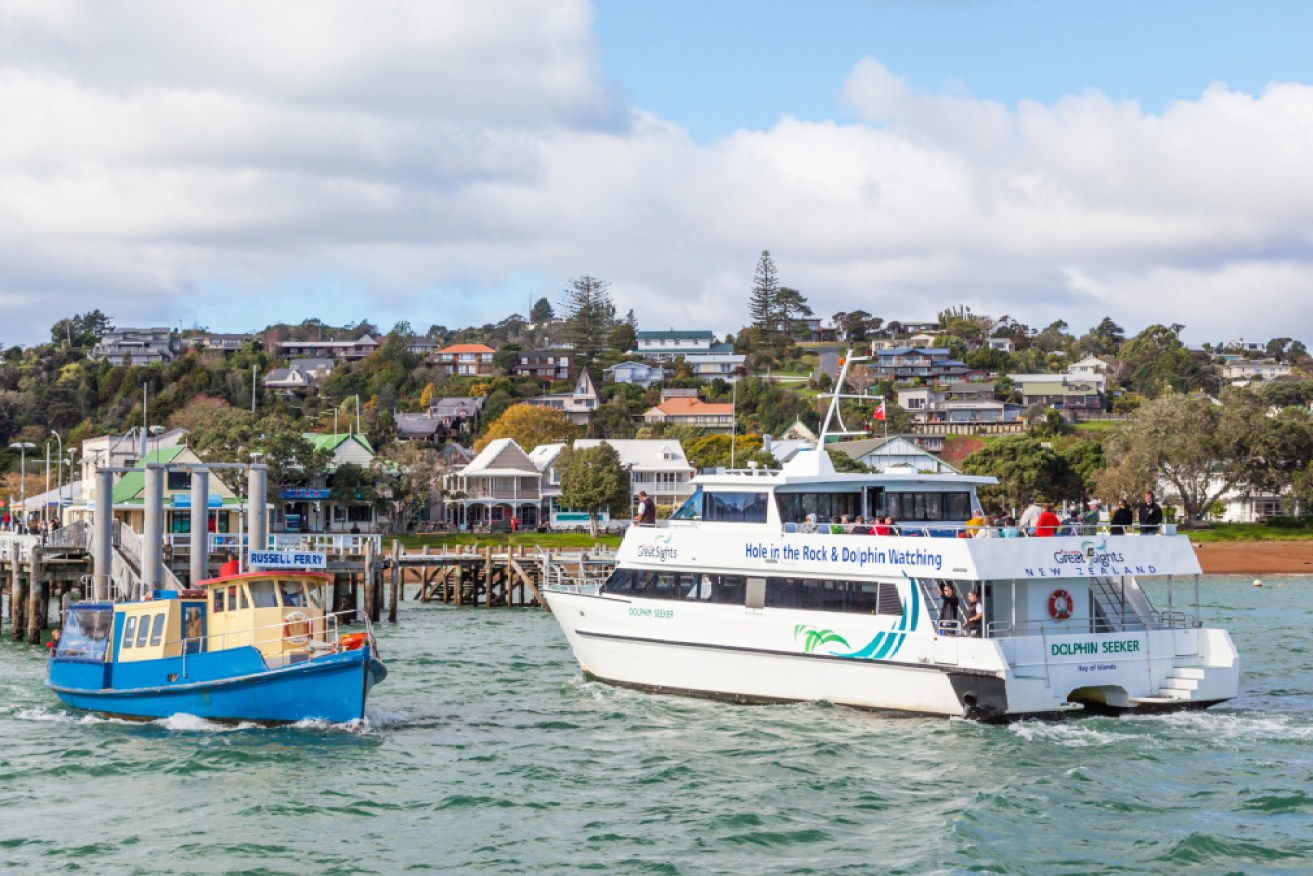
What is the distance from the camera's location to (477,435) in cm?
14075

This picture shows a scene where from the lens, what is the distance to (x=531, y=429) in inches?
4764

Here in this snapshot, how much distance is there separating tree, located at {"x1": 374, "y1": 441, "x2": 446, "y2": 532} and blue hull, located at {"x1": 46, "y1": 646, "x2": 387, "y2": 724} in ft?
207

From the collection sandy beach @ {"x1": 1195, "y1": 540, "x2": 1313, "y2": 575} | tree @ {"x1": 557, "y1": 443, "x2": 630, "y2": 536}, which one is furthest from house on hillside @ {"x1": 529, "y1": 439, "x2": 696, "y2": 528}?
sandy beach @ {"x1": 1195, "y1": 540, "x2": 1313, "y2": 575}

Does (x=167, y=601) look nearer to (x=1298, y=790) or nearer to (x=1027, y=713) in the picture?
(x=1027, y=713)

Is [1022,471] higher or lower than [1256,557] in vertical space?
higher

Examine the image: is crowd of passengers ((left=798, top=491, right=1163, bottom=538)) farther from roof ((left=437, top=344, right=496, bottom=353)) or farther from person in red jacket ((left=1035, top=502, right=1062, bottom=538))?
roof ((left=437, top=344, right=496, bottom=353))

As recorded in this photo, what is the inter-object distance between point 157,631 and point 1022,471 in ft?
233

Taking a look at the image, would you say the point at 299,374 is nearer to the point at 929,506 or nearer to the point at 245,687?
the point at 929,506

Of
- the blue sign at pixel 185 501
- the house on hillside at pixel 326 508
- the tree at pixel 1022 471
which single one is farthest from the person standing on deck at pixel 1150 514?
the house on hillside at pixel 326 508

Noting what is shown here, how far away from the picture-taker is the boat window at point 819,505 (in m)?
30.1

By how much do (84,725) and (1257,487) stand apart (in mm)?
76358

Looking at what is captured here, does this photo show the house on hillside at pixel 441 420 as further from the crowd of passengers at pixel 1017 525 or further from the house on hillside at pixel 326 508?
the crowd of passengers at pixel 1017 525

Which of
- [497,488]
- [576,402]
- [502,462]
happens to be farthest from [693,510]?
[576,402]

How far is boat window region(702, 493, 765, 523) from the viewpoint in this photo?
30219mm
